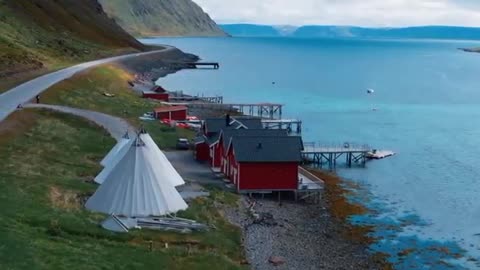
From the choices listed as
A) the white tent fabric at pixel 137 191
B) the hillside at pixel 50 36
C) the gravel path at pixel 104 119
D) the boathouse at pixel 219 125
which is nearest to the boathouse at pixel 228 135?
the boathouse at pixel 219 125

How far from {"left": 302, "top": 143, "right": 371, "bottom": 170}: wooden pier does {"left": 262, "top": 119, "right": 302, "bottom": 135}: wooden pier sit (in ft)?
51.0

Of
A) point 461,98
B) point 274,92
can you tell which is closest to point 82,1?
point 274,92

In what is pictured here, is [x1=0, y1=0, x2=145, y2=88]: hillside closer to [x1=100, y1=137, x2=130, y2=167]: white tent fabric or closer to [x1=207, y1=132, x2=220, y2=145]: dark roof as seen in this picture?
[x1=207, y1=132, x2=220, y2=145]: dark roof

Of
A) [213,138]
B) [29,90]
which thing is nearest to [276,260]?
[213,138]

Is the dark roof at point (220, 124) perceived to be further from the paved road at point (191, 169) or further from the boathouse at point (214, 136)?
the paved road at point (191, 169)

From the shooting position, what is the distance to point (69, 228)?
1350 inches

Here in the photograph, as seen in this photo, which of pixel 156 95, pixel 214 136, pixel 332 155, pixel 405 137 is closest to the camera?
pixel 214 136

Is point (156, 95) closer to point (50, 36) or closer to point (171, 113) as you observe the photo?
point (171, 113)

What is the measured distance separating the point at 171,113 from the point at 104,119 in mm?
12413

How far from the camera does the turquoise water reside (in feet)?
152

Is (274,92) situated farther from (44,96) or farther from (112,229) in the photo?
(112,229)

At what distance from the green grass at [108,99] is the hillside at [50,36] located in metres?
6.09

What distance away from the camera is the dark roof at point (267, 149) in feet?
167

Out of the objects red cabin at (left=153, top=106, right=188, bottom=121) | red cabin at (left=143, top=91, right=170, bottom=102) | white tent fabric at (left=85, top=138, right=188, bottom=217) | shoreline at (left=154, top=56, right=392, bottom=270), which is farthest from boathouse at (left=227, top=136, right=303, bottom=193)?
red cabin at (left=143, top=91, right=170, bottom=102)
